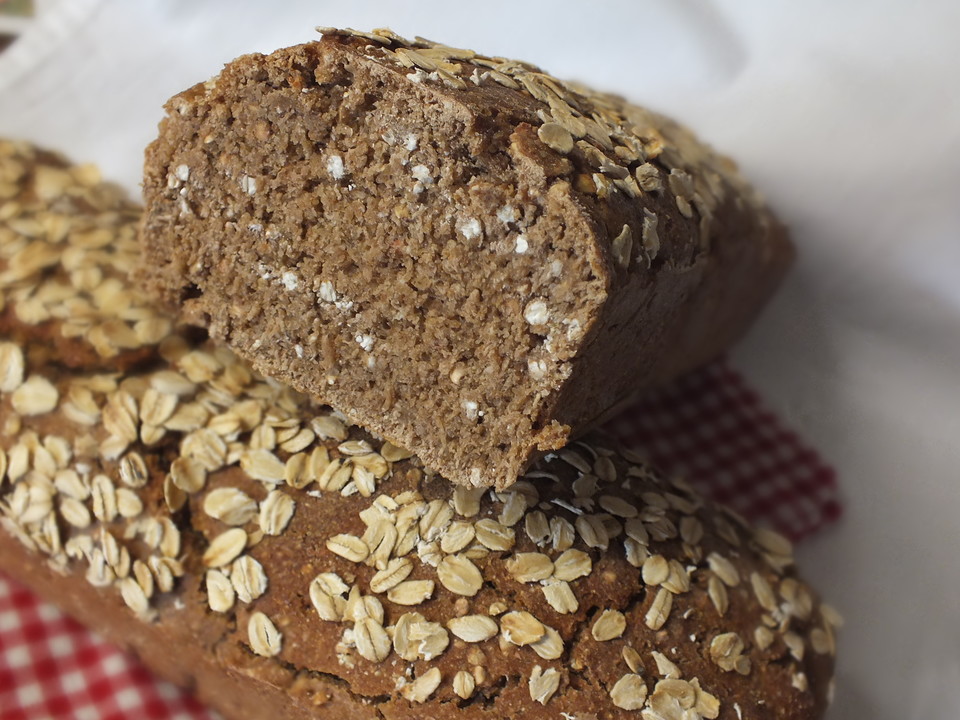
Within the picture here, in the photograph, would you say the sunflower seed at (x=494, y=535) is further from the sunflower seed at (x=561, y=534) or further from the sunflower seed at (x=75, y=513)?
the sunflower seed at (x=75, y=513)

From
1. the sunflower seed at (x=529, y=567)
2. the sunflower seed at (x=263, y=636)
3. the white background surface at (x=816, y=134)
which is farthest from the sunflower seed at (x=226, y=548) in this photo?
the white background surface at (x=816, y=134)

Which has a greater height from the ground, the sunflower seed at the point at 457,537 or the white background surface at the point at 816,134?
the white background surface at the point at 816,134

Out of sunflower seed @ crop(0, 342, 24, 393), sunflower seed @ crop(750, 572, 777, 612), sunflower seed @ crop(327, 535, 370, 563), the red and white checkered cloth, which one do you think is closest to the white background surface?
the red and white checkered cloth

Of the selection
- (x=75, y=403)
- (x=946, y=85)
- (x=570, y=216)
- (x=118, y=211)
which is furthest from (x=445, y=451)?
(x=946, y=85)

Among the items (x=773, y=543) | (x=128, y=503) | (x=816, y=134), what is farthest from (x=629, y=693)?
(x=816, y=134)

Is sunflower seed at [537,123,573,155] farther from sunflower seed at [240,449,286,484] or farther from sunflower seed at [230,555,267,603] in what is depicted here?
sunflower seed at [230,555,267,603]
